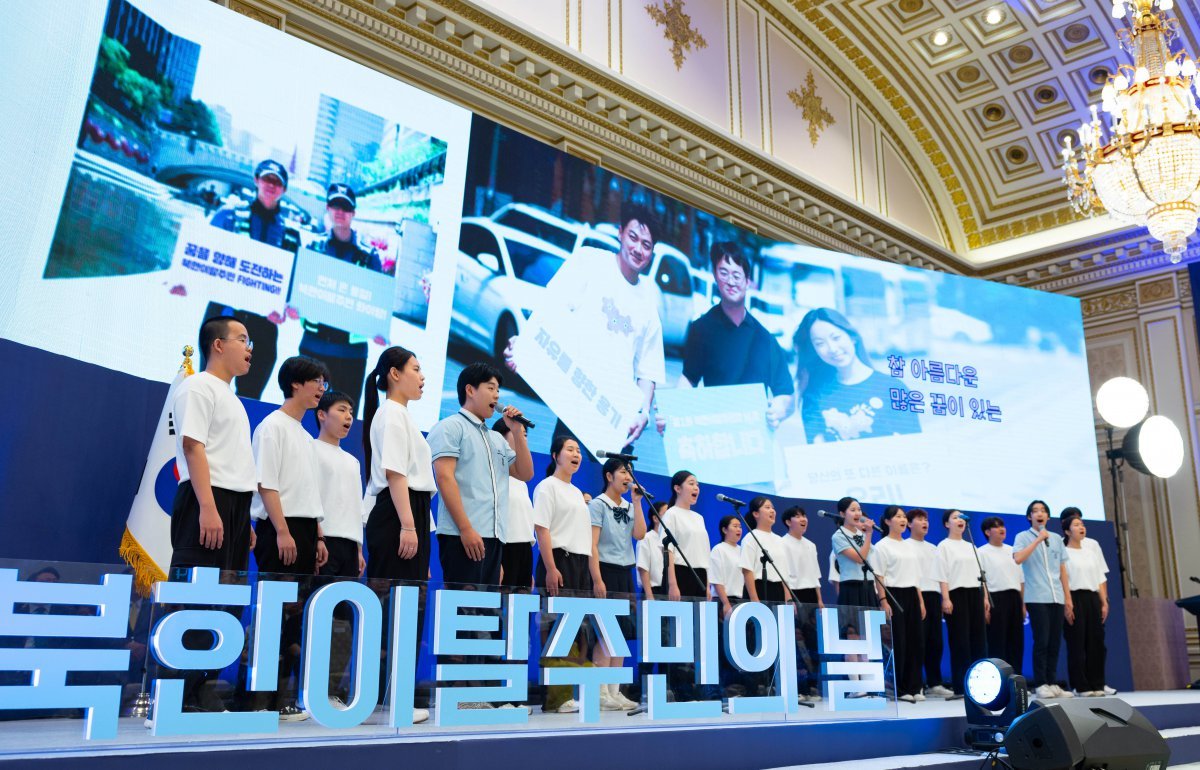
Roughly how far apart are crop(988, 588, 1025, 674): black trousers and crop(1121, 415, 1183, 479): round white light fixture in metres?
3.39

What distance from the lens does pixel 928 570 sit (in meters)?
5.64

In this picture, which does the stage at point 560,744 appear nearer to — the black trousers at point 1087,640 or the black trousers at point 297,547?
the black trousers at point 297,547

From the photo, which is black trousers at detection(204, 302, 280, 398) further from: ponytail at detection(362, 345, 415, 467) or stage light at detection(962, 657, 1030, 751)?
stage light at detection(962, 657, 1030, 751)

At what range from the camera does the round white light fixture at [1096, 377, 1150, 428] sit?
870cm

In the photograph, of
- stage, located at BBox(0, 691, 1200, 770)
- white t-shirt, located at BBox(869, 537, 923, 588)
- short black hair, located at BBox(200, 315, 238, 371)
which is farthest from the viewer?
white t-shirt, located at BBox(869, 537, 923, 588)

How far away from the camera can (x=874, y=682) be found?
11.6ft

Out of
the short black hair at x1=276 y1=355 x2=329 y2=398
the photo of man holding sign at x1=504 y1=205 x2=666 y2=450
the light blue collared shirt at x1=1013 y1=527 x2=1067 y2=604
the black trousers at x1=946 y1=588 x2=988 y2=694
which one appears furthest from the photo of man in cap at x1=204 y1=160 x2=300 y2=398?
the light blue collared shirt at x1=1013 y1=527 x2=1067 y2=604

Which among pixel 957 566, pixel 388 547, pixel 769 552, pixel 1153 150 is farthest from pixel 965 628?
pixel 388 547

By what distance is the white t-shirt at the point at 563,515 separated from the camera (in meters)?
3.90

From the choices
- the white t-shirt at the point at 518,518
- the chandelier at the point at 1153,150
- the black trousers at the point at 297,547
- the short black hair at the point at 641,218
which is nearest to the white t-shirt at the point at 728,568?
the white t-shirt at the point at 518,518

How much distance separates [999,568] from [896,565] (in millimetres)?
853

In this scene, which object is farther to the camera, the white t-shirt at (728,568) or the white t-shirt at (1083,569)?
the white t-shirt at (1083,569)

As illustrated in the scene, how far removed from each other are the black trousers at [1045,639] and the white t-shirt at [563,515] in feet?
10.7

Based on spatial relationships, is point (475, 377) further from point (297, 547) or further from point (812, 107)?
point (812, 107)
